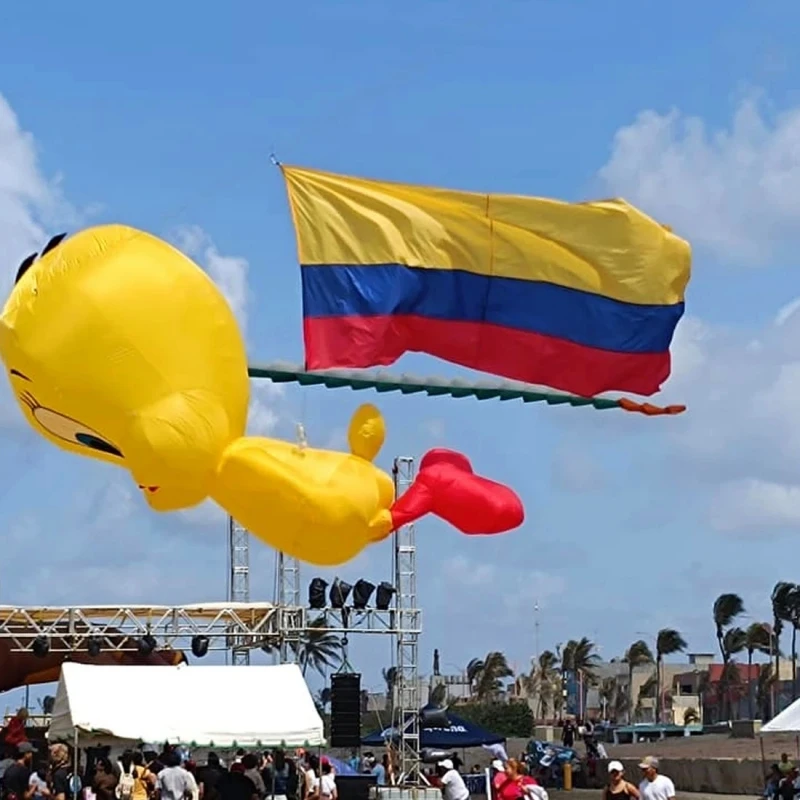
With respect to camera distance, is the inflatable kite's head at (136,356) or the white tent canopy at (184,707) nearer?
the inflatable kite's head at (136,356)

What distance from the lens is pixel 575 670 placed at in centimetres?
12100

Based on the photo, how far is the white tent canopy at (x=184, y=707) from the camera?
2038 centimetres

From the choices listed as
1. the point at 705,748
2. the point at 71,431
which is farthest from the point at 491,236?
the point at 705,748

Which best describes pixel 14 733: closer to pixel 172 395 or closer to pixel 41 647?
pixel 41 647

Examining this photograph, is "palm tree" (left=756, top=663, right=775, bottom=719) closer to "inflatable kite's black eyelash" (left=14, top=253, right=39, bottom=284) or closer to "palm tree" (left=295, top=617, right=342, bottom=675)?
"palm tree" (left=295, top=617, right=342, bottom=675)

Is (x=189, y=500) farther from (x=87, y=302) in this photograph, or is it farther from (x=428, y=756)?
(x=428, y=756)

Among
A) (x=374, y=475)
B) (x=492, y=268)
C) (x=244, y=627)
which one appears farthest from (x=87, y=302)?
(x=244, y=627)

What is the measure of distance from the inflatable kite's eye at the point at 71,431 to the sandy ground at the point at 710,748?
119 ft

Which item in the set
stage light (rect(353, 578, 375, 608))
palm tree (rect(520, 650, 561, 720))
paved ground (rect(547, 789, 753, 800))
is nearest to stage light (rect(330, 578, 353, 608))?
stage light (rect(353, 578, 375, 608))

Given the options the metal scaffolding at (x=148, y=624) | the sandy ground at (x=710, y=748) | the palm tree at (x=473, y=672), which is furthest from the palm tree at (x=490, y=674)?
the metal scaffolding at (x=148, y=624)

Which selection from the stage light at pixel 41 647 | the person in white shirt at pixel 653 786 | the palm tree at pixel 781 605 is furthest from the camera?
the palm tree at pixel 781 605

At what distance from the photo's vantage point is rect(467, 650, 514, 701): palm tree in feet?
408

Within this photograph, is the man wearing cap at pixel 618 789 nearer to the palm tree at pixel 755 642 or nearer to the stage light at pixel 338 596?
Answer: the stage light at pixel 338 596

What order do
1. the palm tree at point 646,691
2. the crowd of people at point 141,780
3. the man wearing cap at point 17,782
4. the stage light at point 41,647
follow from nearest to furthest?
the man wearing cap at point 17,782 → the crowd of people at point 141,780 → the stage light at point 41,647 → the palm tree at point 646,691
